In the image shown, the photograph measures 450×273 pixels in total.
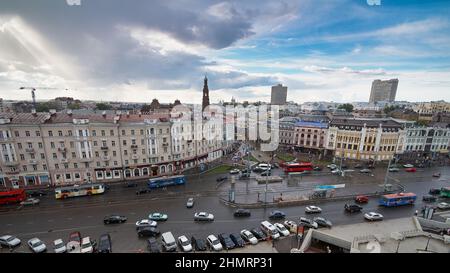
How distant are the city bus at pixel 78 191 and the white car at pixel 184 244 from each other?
18604 mm

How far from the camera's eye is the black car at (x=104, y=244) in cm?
1908

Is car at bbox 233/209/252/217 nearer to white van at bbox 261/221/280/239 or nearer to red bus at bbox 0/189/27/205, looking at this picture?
white van at bbox 261/221/280/239

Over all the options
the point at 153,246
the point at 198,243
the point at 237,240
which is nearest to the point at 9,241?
the point at 153,246

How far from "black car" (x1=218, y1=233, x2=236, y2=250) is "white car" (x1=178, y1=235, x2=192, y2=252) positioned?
304 cm

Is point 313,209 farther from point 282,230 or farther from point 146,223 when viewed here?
point 146,223

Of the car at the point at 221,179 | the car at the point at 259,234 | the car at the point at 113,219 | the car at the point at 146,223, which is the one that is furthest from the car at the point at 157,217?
the car at the point at 221,179

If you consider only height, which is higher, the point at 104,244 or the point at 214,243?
the point at 214,243

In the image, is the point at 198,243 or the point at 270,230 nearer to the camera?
the point at 198,243

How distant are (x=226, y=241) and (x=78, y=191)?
80.5ft

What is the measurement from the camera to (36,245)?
19.8 m

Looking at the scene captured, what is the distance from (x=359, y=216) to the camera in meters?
26.4

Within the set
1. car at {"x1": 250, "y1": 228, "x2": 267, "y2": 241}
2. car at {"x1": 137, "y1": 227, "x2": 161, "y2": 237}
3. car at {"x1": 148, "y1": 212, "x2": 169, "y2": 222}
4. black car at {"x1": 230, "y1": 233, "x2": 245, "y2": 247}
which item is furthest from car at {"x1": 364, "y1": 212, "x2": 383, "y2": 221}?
car at {"x1": 137, "y1": 227, "x2": 161, "y2": 237}
